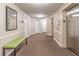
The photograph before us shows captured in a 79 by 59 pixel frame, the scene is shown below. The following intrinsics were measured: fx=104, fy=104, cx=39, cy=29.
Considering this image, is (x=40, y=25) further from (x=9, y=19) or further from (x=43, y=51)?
(x=9, y=19)

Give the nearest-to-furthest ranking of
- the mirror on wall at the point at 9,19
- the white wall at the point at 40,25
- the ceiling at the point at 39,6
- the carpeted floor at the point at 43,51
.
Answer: the mirror on wall at the point at 9,19
the carpeted floor at the point at 43,51
the ceiling at the point at 39,6
the white wall at the point at 40,25

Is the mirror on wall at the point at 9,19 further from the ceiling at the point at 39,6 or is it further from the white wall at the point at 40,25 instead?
the white wall at the point at 40,25

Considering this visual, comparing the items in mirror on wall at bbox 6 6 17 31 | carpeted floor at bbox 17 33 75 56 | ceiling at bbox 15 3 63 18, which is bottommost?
carpeted floor at bbox 17 33 75 56

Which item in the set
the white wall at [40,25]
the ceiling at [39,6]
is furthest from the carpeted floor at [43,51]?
the white wall at [40,25]

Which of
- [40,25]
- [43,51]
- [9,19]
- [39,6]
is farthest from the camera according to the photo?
[40,25]

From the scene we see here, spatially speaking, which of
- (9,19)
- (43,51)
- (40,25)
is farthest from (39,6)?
(40,25)

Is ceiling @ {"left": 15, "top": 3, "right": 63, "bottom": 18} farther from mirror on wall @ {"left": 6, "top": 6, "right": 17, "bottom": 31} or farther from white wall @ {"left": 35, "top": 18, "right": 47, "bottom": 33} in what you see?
white wall @ {"left": 35, "top": 18, "right": 47, "bottom": 33}

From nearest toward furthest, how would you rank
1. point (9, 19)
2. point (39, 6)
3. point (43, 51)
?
point (9, 19) → point (43, 51) → point (39, 6)

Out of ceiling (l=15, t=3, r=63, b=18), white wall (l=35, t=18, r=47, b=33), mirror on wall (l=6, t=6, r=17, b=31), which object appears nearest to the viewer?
mirror on wall (l=6, t=6, r=17, b=31)

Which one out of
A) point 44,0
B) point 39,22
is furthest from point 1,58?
point 39,22

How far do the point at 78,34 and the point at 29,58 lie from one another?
3642 millimetres

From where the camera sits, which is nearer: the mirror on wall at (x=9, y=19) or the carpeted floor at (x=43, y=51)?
the mirror on wall at (x=9, y=19)

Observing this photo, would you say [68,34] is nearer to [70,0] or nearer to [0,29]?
[0,29]

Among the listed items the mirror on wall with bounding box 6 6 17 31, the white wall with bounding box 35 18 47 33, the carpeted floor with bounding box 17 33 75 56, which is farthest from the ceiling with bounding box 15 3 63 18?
the white wall with bounding box 35 18 47 33
